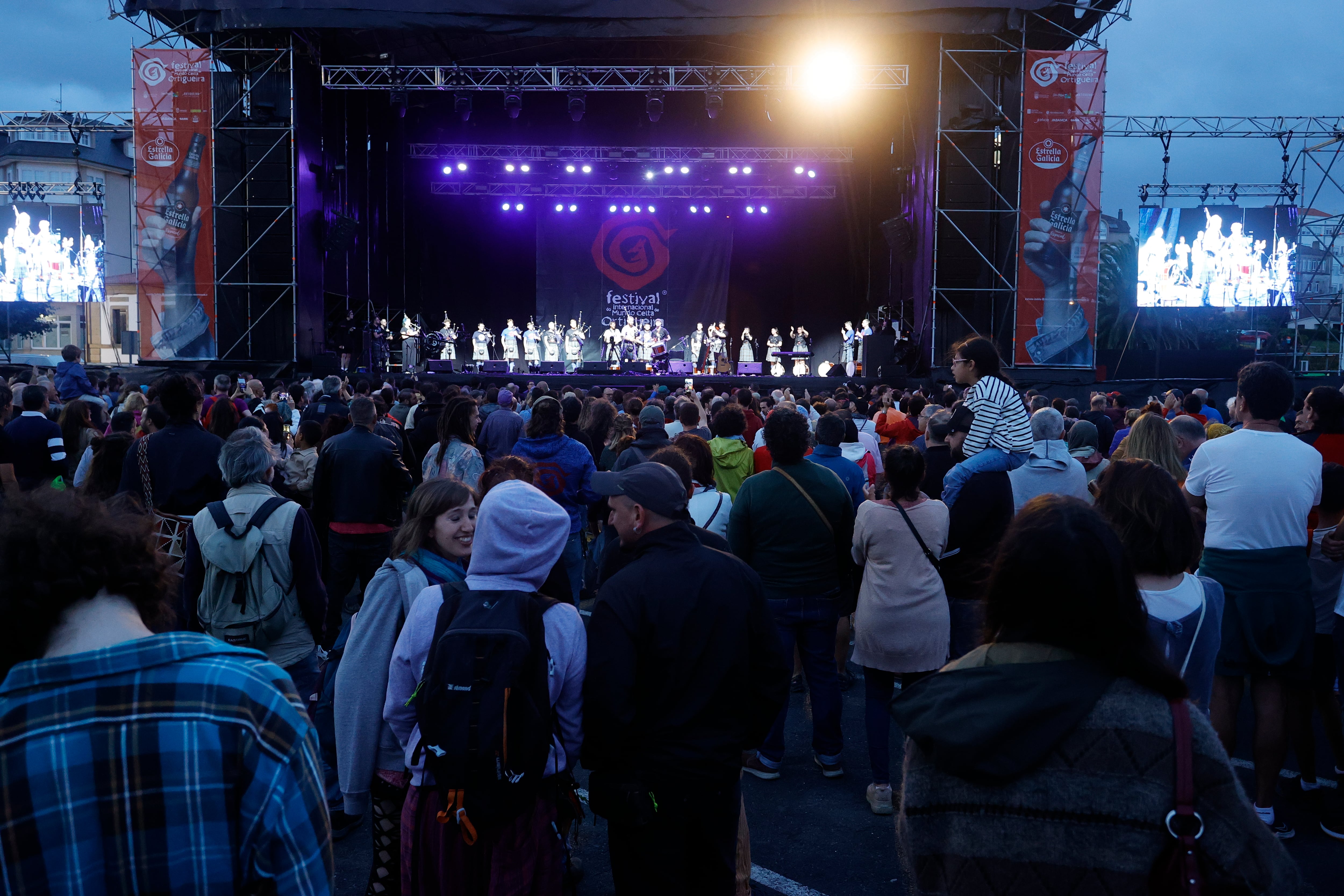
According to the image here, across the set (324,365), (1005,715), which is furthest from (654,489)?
(324,365)

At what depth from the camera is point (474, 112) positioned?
1872 cm

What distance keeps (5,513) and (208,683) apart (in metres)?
0.35

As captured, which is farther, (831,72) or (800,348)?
(800,348)

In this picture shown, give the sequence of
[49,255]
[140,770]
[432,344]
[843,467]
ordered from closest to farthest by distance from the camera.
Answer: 1. [140,770]
2. [843,467]
3. [432,344]
4. [49,255]

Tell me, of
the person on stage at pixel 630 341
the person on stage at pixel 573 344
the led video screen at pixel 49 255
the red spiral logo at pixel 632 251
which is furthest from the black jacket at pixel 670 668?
the led video screen at pixel 49 255

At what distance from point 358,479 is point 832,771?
2596 millimetres

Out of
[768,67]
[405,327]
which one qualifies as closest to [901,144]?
[768,67]

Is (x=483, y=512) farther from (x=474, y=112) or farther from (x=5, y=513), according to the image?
(x=474, y=112)

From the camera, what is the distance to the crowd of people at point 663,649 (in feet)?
3.89

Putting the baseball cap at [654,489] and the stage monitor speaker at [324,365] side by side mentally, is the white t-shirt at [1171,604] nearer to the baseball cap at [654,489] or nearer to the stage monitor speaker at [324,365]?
the baseball cap at [654,489]

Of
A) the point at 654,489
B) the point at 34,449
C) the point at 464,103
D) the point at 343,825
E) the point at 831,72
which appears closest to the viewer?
the point at 654,489

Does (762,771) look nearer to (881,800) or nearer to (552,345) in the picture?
(881,800)

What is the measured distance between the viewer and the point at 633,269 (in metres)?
21.5

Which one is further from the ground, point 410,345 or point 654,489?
point 410,345
